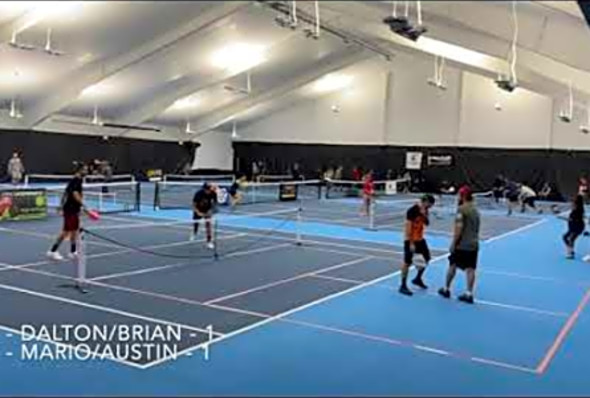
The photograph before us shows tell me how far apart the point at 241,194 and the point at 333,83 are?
1358 cm

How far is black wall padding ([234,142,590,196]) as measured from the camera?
40478mm

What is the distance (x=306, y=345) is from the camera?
864cm

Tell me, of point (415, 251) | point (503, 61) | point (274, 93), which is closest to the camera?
point (415, 251)

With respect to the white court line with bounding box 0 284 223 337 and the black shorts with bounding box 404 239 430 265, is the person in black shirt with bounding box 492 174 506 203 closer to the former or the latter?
the black shorts with bounding box 404 239 430 265

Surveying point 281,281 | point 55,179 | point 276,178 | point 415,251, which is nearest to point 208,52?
point 281,281

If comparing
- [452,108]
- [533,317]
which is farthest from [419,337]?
[452,108]

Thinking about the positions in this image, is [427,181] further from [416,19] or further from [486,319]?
[416,19]

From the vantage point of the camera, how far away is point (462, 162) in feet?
142

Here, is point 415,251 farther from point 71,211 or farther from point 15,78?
point 15,78

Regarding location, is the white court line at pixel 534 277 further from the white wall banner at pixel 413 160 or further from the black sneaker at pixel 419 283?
the white wall banner at pixel 413 160

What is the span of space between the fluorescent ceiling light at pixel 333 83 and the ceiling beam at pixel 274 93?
2.65 metres

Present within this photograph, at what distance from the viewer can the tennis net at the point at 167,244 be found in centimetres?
1348

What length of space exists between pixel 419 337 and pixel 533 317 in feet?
8.19

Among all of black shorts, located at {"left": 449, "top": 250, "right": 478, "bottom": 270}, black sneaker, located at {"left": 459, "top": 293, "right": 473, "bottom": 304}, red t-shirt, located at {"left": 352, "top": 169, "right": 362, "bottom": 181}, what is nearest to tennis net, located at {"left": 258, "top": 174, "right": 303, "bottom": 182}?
red t-shirt, located at {"left": 352, "top": 169, "right": 362, "bottom": 181}
